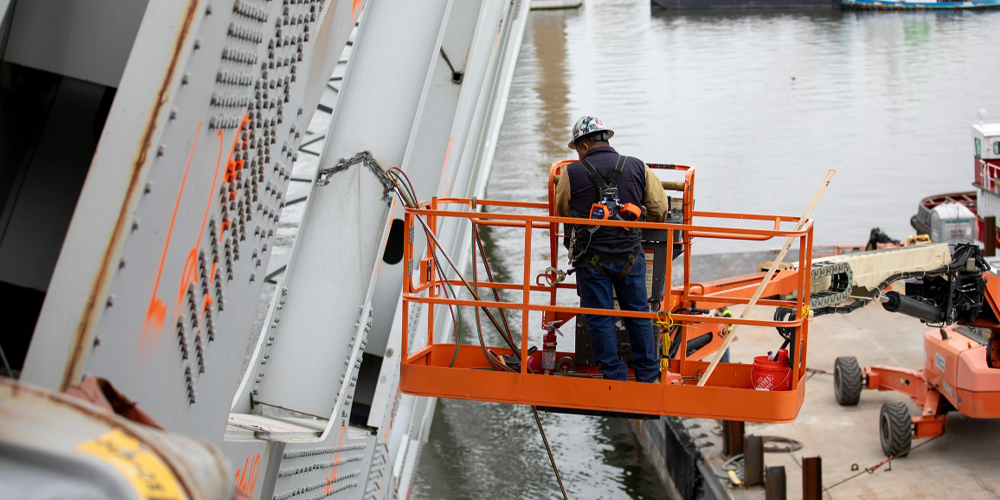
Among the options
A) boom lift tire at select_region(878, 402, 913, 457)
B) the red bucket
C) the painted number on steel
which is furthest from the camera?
boom lift tire at select_region(878, 402, 913, 457)

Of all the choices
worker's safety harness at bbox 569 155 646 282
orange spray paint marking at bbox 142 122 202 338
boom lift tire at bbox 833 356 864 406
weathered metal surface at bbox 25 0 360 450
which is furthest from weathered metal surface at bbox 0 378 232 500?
boom lift tire at bbox 833 356 864 406

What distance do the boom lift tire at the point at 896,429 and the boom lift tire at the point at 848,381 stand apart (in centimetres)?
135

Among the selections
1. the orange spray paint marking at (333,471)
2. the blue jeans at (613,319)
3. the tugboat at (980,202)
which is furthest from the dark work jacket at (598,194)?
the tugboat at (980,202)

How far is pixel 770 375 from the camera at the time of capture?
21.7 ft

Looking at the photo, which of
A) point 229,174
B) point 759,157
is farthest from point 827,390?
point 759,157

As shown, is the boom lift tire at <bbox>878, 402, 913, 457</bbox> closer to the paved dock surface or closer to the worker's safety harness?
the paved dock surface

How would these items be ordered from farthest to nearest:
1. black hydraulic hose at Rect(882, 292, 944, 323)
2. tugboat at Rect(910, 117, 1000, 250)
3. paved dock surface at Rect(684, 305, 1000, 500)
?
tugboat at Rect(910, 117, 1000, 250) → paved dock surface at Rect(684, 305, 1000, 500) → black hydraulic hose at Rect(882, 292, 944, 323)

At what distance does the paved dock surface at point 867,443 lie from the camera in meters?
11.7

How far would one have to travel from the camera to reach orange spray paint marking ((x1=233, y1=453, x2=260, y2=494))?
14.0 ft

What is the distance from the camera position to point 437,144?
805 cm

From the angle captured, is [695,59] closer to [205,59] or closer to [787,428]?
[787,428]

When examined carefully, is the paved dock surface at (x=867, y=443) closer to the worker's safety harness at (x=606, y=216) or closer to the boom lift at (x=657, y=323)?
the boom lift at (x=657, y=323)

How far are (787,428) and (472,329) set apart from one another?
34.0 feet

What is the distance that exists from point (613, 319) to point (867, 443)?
27.6ft
